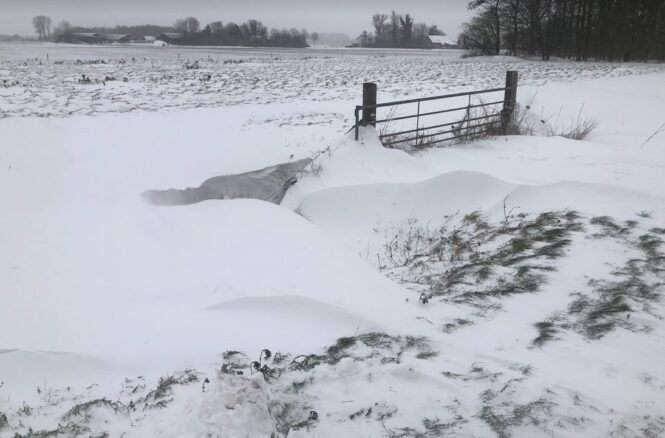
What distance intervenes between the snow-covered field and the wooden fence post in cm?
35

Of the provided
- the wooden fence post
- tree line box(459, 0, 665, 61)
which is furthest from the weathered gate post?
tree line box(459, 0, 665, 61)

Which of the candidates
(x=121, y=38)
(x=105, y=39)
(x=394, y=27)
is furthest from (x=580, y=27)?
(x=121, y=38)

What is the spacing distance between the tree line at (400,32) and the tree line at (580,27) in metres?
24.4

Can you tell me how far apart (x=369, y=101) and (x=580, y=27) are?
37666mm

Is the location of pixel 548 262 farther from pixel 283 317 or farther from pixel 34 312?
pixel 34 312

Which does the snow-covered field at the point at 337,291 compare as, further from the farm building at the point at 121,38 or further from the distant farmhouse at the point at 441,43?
→ the distant farmhouse at the point at 441,43

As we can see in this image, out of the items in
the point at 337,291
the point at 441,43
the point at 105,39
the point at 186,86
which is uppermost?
the point at 441,43

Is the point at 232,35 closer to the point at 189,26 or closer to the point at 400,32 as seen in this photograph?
the point at 189,26

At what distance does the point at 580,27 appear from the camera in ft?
127

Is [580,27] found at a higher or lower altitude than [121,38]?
lower

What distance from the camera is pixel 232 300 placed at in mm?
4230

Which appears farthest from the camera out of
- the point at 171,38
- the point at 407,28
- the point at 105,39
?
the point at 171,38

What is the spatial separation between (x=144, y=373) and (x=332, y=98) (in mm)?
13746

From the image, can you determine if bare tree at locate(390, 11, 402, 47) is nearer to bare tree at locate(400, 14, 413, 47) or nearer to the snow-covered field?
bare tree at locate(400, 14, 413, 47)
